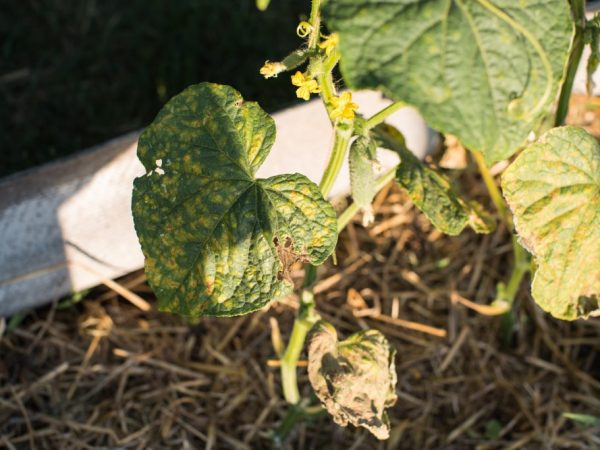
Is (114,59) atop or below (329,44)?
below

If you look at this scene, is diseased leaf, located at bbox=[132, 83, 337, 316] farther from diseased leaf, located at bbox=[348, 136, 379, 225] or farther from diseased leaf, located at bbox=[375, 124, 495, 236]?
diseased leaf, located at bbox=[375, 124, 495, 236]

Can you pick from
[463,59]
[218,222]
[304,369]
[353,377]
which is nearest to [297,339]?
[353,377]

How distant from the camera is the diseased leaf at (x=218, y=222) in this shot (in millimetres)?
1286

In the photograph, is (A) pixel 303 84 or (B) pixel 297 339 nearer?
(A) pixel 303 84

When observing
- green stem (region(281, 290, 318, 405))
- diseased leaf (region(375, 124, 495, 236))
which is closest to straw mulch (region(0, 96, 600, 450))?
green stem (region(281, 290, 318, 405))

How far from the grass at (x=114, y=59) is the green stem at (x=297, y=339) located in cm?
99

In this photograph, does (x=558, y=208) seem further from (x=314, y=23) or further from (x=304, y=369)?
(x=304, y=369)

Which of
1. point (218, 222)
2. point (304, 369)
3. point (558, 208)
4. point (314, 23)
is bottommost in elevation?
point (304, 369)

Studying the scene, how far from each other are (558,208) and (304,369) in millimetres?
859

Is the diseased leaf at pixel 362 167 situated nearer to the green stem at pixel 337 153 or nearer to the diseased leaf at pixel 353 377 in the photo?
the green stem at pixel 337 153

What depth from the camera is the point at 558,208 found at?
139 centimetres

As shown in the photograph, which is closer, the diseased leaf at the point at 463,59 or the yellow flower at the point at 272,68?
the diseased leaf at the point at 463,59

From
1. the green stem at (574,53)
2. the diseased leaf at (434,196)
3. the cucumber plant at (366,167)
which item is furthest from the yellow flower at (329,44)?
the green stem at (574,53)

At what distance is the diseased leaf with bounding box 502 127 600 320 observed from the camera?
1.37 metres
